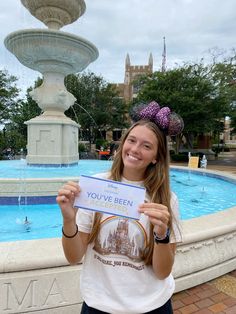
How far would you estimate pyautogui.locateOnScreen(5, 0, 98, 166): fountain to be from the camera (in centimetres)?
967

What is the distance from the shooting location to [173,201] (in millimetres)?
1641

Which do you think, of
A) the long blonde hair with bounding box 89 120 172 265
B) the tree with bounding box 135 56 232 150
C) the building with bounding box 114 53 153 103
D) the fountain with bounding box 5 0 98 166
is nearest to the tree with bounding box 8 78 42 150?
the tree with bounding box 135 56 232 150

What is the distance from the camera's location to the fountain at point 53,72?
31.7 feet

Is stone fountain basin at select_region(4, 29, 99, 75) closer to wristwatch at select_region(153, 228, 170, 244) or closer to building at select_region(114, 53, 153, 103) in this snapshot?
wristwatch at select_region(153, 228, 170, 244)

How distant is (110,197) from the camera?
140 cm

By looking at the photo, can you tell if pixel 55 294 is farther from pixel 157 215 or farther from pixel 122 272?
pixel 157 215

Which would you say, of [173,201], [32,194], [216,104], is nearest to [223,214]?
[173,201]

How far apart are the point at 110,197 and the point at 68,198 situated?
0.21 metres

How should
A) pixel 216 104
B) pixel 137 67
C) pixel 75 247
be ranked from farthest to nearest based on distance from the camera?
pixel 137 67 < pixel 216 104 < pixel 75 247

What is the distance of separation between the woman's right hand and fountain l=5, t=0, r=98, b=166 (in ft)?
29.1

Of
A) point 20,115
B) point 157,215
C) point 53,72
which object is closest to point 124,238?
point 157,215

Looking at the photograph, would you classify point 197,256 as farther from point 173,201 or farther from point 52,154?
point 52,154

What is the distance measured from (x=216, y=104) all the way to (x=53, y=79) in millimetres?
18526

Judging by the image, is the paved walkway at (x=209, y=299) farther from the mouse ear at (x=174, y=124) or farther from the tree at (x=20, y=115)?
the tree at (x=20, y=115)
